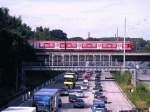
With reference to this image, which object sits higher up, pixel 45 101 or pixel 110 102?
pixel 45 101

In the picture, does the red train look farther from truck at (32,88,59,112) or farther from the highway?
truck at (32,88,59,112)

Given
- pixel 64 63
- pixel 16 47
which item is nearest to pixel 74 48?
pixel 64 63

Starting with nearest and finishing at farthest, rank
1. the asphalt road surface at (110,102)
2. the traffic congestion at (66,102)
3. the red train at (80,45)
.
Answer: the traffic congestion at (66,102) → the asphalt road surface at (110,102) → the red train at (80,45)

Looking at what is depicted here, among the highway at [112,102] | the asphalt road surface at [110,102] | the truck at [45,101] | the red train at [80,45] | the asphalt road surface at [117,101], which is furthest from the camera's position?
the red train at [80,45]

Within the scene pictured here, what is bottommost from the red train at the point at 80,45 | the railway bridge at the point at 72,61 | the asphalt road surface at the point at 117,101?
the asphalt road surface at the point at 117,101

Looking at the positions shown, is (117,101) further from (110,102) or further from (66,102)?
(66,102)

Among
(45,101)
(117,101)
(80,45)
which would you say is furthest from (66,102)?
(80,45)

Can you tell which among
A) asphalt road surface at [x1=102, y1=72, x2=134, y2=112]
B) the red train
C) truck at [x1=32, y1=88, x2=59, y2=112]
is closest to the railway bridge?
the red train

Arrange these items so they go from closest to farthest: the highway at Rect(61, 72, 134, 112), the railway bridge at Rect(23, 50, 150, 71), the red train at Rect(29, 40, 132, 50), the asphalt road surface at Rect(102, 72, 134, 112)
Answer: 1. the highway at Rect(61, 72, 134, 112)
2. the asphalt road surface at Rect(102, 72, 134, 112)
3. the railway bridge at Rect(23, 50, 150, 71)
4. the red train at Rect(29, 40, 132, 50)

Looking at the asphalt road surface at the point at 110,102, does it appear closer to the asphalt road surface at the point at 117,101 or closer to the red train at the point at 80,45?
the asphalt road surface at the point at 117,101

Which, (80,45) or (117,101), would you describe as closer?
(117,101)

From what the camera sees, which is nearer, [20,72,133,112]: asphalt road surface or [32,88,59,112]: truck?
[32,88,59,112]: truck

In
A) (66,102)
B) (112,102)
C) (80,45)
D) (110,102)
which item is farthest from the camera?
(80,45)

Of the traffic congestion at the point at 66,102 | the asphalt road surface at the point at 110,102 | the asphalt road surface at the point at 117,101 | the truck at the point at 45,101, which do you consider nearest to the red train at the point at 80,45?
the traffic congestion at the point at 66,102
